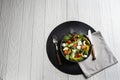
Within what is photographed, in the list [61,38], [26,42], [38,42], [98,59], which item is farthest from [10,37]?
[98,59]

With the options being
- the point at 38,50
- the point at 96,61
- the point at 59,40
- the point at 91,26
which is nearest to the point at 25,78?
the point at 38,50

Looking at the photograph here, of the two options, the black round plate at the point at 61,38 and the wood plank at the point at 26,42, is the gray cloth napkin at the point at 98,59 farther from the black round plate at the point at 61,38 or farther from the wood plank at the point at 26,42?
the wood plank at the point at 26,42

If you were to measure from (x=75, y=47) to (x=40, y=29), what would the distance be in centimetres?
38

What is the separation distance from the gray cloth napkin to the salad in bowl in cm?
6

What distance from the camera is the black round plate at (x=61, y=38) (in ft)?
3.83

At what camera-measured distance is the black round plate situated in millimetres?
1167

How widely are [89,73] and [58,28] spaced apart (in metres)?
0.41

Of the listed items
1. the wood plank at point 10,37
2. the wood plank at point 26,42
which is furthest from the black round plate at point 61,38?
the wood plank at point 10,37

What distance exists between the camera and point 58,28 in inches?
49.7

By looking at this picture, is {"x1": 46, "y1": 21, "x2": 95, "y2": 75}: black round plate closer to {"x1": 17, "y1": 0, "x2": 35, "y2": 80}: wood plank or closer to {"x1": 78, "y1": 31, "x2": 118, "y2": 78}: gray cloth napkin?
{"x1": 78, "y1": 31, "x2": 118, "y2": 78}: gray cloth napkin

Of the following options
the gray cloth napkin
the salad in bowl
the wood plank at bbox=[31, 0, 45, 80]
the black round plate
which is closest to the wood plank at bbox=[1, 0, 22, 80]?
the wood plank at bbox=[31, 0, 45, 80]

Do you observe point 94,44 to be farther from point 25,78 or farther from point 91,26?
point 25,78

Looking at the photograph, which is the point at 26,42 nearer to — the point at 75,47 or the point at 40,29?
the point at 40,29

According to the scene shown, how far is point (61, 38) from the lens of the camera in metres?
1.23
